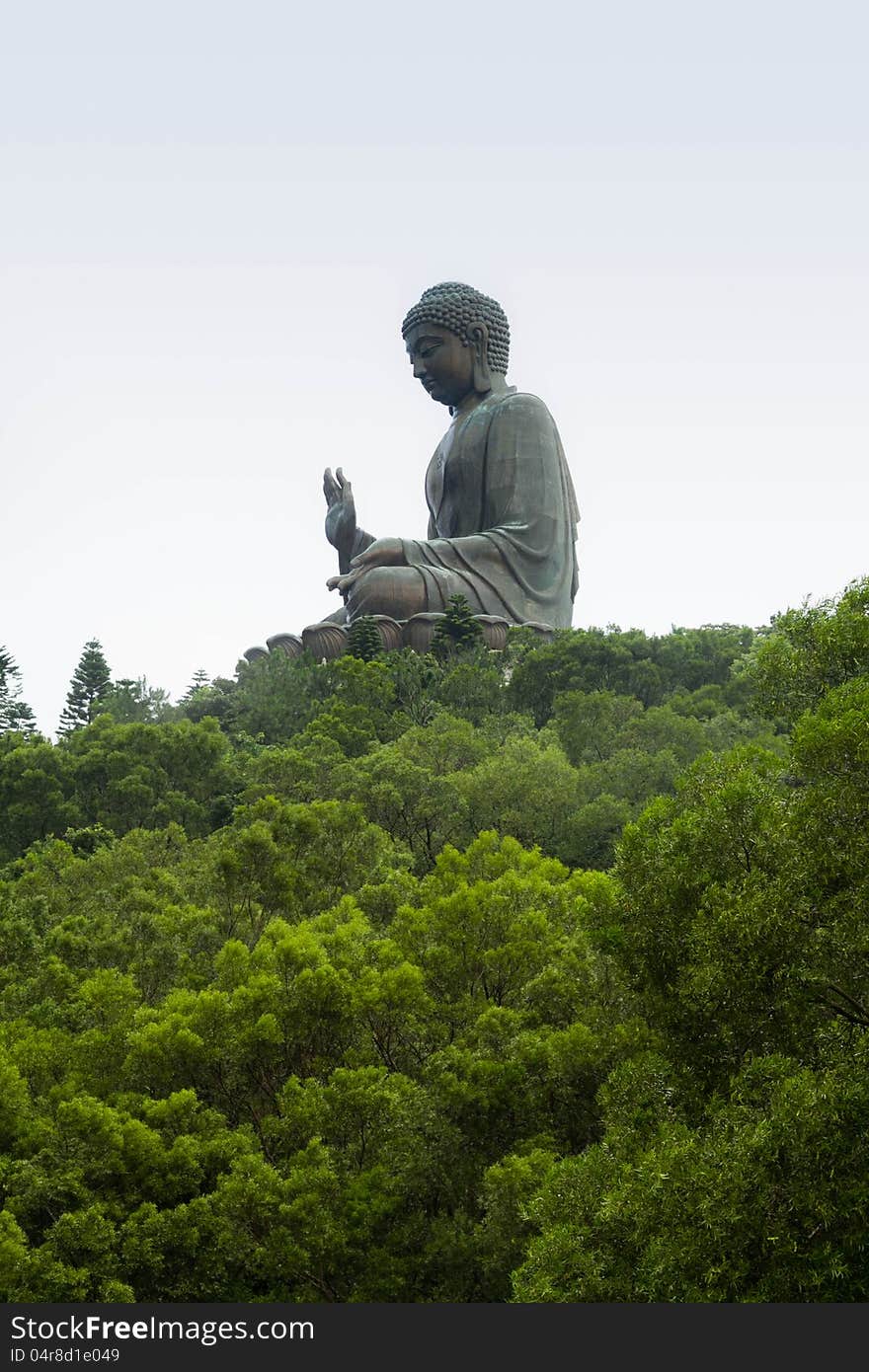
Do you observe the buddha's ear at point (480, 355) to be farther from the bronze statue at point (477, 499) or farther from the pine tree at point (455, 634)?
the pine tree at point (455, 634)

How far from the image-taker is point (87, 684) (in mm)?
37188

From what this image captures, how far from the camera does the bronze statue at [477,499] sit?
1335 inches

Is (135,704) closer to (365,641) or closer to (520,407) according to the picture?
(365,641)

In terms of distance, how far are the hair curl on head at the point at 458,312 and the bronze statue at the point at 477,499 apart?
0.02 m

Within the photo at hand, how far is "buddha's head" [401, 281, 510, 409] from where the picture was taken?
117ft

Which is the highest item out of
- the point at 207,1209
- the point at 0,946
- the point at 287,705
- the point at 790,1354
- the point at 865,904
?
the point at 287,705

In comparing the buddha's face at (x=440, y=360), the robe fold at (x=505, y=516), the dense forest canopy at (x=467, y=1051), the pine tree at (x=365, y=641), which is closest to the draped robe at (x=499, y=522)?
the robe fold at (x=505, y=516)

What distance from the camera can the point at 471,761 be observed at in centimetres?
2384

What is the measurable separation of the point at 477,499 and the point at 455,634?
4.87m

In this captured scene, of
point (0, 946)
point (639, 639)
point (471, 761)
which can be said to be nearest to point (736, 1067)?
point (0, 946)

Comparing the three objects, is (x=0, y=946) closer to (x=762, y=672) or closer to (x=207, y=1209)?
(x=207, y=1209)

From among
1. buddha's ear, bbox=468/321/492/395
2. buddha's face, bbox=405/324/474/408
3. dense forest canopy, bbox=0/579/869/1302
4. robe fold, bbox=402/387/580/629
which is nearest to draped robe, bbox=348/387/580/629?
robe fold, bbox=402/387/580/629

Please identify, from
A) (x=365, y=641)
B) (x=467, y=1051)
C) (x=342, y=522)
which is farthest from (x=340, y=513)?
(x=467, y=1051)

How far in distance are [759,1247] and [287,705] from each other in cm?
2130
